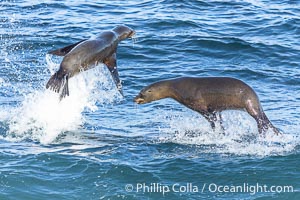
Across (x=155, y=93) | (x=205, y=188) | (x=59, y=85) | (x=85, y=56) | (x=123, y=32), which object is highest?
(x=123, y=32)

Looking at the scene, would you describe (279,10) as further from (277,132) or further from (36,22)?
(277,132)

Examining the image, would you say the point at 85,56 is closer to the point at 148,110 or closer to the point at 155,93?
the point at 155,93

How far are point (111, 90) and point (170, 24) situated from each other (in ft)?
15.6

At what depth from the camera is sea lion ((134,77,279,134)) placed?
10852 millimetres

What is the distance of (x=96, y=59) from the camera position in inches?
460

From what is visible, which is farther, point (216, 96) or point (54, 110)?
point (54, 110)

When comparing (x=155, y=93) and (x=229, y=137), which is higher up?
(x=155, y=93)

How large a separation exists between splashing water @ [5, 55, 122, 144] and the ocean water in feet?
0.07

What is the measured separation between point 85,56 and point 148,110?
1.86m

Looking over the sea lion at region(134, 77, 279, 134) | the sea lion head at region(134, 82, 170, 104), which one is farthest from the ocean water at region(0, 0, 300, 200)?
the sea lion head at region(134, 82, 170, 104)

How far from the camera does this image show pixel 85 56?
11.3 metres

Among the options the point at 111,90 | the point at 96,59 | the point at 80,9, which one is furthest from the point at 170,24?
the point at 96,59

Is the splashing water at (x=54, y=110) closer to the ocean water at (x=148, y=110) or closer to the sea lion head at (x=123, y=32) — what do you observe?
the ocean water at (x=148, y=110)

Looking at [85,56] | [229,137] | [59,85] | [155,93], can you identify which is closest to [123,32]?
[85,56]
